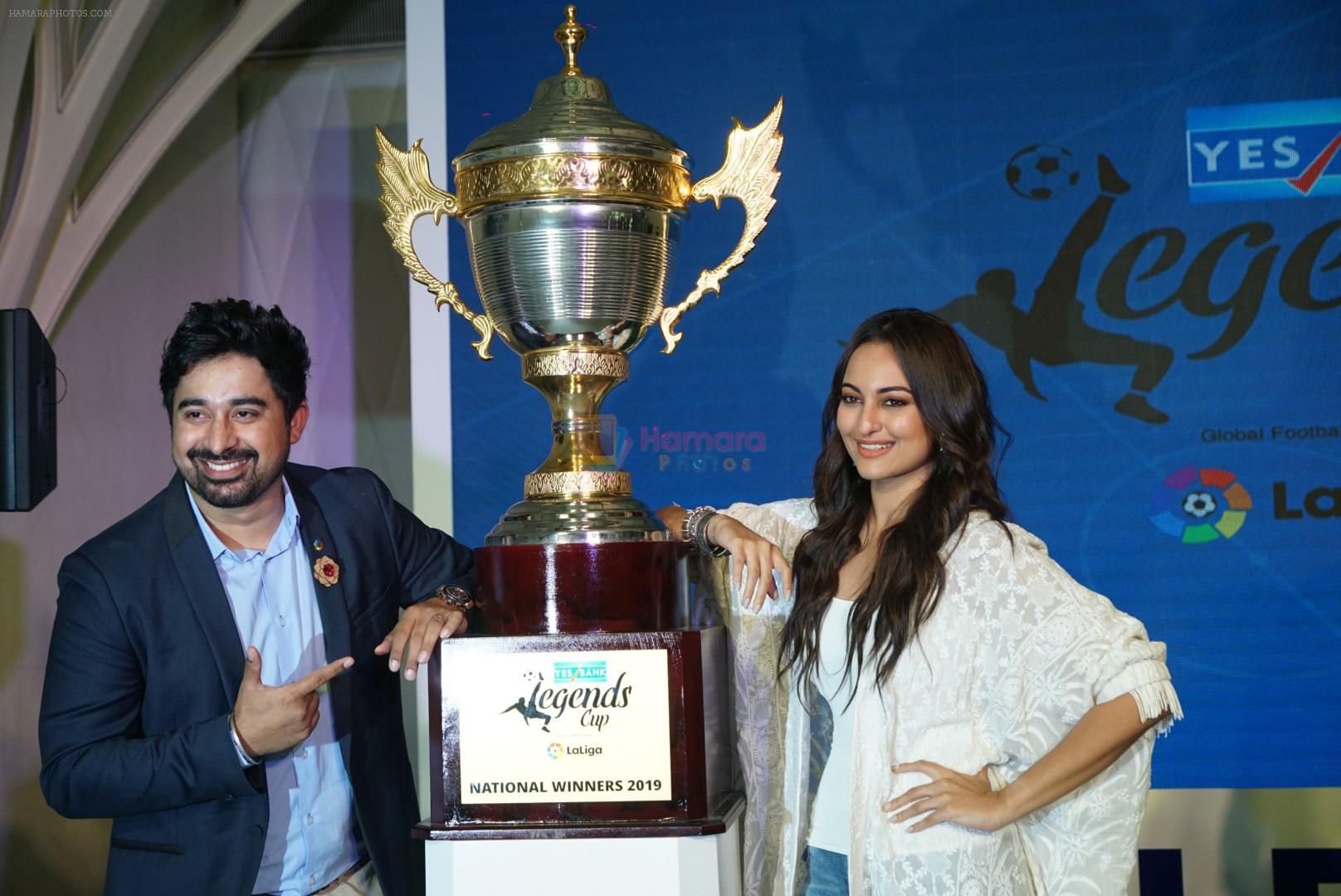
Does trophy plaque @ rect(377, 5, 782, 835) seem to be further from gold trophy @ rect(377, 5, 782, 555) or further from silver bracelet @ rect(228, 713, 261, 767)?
silver bracelet @ rect(228, 713, 261, 767)

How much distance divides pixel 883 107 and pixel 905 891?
2.39 meters

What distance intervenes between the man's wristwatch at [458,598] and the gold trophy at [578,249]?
11cm

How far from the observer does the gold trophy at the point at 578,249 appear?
1748 mm

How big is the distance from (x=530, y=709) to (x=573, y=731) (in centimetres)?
6

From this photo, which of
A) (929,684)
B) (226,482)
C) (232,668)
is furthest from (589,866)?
(226,482)

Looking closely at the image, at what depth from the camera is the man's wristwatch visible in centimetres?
184

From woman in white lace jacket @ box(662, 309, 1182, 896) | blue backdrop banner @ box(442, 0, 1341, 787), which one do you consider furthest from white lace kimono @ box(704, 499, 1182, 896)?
blue backdrop banner @ box(442, 0, 1341, 787)

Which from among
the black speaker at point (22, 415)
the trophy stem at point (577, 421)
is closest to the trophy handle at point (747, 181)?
the trophy stem at point (577, 421)

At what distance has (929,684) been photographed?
192cm

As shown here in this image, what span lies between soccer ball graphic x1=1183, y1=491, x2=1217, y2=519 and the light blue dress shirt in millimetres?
2409

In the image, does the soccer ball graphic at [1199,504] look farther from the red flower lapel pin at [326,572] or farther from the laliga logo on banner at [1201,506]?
the red flower lapel pin at [326,572]

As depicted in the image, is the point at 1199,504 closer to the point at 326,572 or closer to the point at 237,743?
the point at 326,572

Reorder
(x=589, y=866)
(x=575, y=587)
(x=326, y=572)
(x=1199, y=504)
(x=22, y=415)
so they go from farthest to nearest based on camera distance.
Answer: (x=1199, y=504) → (x=22, y=415) → (x=326, y=572) → (x=575, y=587) → (x=589, y=866)

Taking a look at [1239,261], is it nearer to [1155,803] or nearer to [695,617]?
[1155,803]
